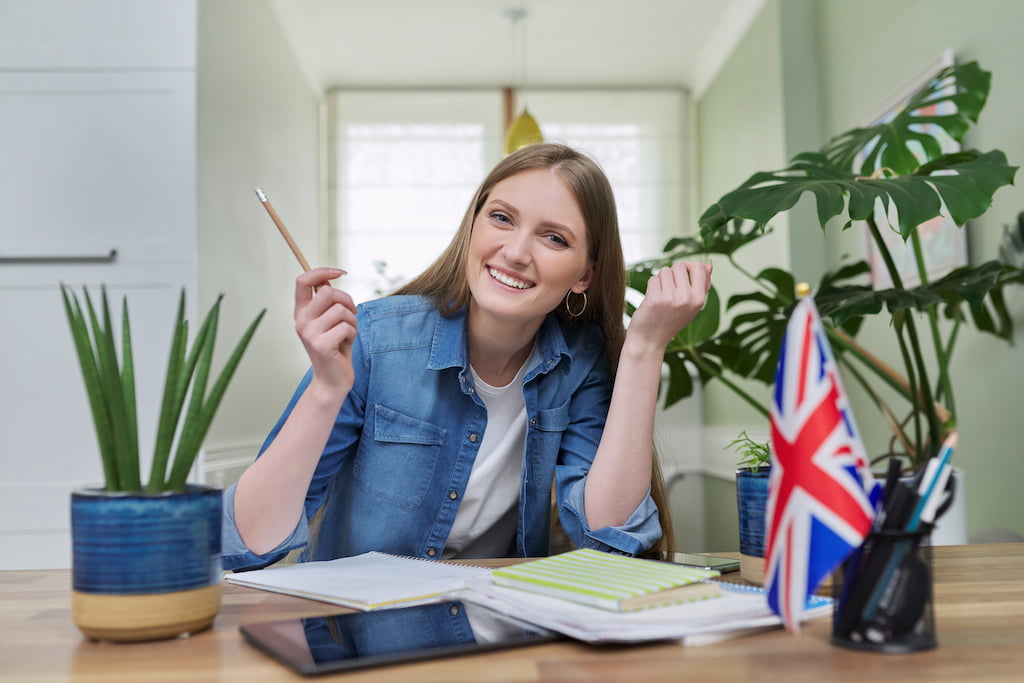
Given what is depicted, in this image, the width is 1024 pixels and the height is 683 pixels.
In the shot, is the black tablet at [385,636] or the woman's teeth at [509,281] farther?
the woman's teeth at [509,281]

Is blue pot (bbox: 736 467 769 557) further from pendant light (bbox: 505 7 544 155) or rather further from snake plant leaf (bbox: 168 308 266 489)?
pendant light (bbox: 505 7 544 155)

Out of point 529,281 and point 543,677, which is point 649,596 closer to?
point 543,677

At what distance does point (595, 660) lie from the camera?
25.1 inches

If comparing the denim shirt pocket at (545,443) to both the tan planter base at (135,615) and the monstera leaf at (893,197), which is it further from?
the tan planter base at (135,615)

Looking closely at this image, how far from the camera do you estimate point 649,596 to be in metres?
0.71

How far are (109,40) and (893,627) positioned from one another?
287 centimetres

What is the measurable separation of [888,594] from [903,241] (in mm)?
1436

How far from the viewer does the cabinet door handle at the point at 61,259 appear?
268 cm

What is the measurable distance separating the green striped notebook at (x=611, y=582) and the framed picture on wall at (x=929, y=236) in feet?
5.99

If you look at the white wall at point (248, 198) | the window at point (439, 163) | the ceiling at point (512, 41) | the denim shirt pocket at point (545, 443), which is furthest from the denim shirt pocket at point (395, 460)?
the window at point (439, 163)

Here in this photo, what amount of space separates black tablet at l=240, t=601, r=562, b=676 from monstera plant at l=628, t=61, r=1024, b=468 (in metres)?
0.81

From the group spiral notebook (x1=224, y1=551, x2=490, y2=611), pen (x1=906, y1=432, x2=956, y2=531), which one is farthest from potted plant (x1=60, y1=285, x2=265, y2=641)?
pen (x1=906, y1=432, x2=956, y2=531)

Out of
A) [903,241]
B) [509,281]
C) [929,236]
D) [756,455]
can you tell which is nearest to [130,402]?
[756,455]

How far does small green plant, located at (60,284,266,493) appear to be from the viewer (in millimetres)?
690
